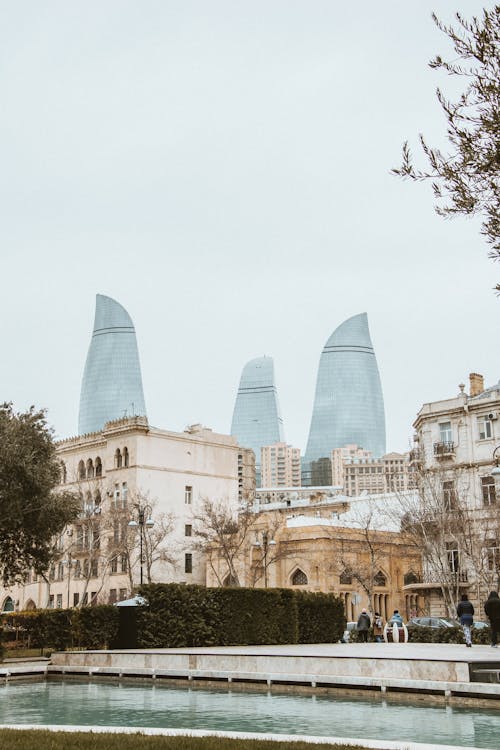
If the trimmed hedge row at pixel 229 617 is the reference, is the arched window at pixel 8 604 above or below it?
above

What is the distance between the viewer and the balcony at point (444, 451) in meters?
59.3

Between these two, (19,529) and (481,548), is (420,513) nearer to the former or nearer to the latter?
(481,548)

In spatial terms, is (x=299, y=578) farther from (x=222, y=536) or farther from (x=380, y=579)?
(x=222, y=536)

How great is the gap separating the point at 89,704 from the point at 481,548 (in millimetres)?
37813

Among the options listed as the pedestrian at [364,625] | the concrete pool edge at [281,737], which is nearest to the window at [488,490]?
the pedestrian at [364,625]

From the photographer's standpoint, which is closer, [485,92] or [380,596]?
[485,92]

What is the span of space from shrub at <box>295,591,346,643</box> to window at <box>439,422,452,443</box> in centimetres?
2641

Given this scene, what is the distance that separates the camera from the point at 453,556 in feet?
181

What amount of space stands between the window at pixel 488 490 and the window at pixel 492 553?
12.6 feet

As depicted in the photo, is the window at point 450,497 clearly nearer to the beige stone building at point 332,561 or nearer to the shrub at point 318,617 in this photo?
the beige stone building at point 332,561

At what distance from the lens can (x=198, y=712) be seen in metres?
17.0

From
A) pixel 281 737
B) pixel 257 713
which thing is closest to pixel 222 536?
pixel 257 713

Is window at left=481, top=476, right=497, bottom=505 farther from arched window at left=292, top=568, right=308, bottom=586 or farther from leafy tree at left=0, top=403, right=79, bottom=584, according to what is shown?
leafy tree at left=0, top=403, right=79, bottom=584

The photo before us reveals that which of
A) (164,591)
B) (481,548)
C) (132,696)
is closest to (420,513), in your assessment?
(481,548)
